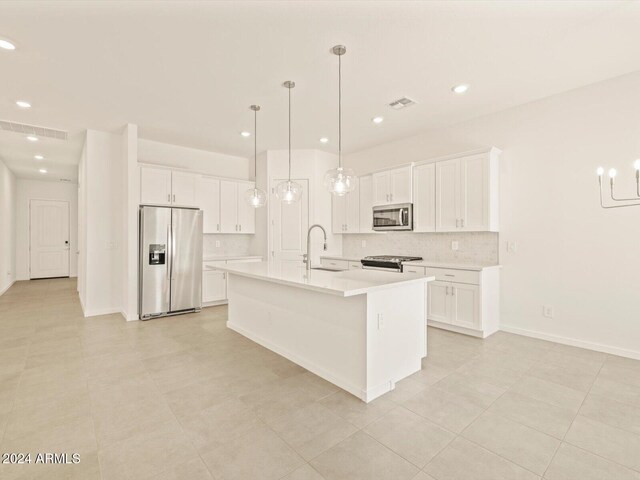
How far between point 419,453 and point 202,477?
1210 millimetres

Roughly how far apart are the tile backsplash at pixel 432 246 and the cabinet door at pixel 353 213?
368mm

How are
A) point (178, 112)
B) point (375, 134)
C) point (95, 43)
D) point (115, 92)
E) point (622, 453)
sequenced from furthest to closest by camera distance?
1. point (375, 134)
2. point (178, 112)
3. point (115, 92)
4. point (95, 43)
5. point (622, 453)

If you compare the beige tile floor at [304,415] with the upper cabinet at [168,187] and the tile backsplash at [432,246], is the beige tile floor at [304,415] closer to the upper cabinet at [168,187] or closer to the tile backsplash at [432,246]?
the tile backsplash at [432,246]

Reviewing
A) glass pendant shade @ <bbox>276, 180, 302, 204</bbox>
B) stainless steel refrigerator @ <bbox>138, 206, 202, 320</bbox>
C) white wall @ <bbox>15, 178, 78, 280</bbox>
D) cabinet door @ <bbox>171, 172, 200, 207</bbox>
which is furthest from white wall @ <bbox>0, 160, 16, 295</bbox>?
glass pendant shade @ <bbox>276, 180, 302, 204</bbox>

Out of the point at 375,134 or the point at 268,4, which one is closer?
the point at 268,4

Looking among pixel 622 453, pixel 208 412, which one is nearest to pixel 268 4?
pixel 208 412

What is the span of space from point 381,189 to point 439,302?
2.13 m

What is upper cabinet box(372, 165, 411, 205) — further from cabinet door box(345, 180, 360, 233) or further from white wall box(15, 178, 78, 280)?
white wall box(15, 178, 78, 280)

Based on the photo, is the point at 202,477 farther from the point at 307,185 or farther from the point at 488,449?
the point at 307,185

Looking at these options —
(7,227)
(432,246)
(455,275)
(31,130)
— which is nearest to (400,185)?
(432,246)

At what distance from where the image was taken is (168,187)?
203 inches

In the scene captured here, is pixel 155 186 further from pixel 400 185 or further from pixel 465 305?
pixel 465 305

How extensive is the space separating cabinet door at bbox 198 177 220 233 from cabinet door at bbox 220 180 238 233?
0.26 feet

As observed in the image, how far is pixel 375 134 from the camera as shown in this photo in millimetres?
5152
